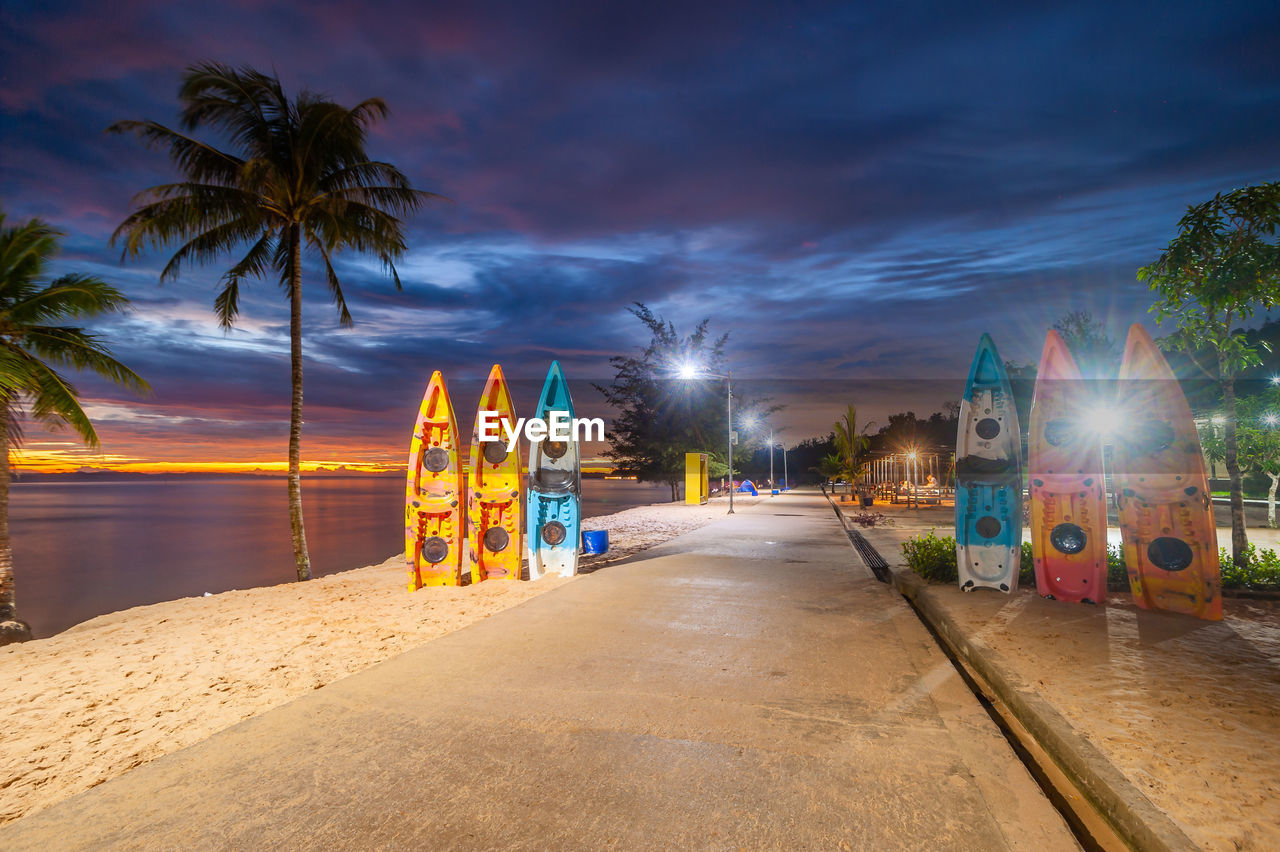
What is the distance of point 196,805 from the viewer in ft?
9.66

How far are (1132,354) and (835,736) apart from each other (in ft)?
20.3

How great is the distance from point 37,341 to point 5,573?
4172 mm

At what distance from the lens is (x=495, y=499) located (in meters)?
9.38

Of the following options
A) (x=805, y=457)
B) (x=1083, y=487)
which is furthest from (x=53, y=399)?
(x=805, y=457)

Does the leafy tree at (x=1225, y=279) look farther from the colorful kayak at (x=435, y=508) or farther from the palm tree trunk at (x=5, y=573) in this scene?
the palm tree trunk at (x=5, y=573)

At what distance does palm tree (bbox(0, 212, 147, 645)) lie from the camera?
10.1m

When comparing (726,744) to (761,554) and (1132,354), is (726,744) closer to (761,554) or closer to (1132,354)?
(1132,354)

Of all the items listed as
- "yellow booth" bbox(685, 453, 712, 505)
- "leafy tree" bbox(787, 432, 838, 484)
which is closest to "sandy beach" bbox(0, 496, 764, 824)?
"yellow booth" bbox(685, 453, 712, 505)

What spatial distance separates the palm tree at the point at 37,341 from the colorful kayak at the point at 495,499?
7.69m

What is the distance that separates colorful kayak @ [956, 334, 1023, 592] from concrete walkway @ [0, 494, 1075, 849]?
8.47 feet

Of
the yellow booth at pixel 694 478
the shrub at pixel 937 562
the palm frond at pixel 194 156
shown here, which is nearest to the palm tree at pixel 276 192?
the palm frond at pixel 194 156

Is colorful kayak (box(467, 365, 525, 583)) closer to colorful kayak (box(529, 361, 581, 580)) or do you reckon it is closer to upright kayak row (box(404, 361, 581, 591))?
upright kayak row (box(404, 361, 581, 591))

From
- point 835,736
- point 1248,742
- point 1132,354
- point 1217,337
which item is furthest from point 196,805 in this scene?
point 1217,337

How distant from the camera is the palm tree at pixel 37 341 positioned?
10.1 m
